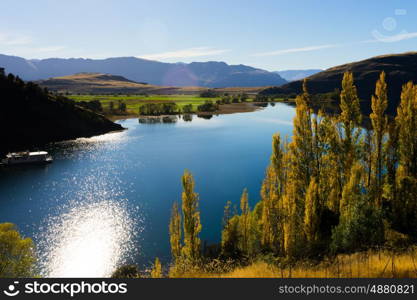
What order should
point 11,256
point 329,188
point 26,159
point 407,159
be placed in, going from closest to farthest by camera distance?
point 11,256, point 407,159, point 329,188, point 26,159

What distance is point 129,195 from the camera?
77062 millimetres

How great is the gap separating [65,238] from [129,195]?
74.6ft

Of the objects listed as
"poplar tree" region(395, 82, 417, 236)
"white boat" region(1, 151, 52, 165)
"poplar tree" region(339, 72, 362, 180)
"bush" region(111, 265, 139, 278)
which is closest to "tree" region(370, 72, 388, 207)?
"poplar tree" region(395, 82, 417, 236)

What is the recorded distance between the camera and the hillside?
445 ft

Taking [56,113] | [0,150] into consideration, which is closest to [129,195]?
[0,150]

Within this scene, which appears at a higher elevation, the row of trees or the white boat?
the row of trees

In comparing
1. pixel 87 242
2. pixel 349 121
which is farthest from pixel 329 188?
pixel 87 242

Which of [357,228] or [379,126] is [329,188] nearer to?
[379,126]

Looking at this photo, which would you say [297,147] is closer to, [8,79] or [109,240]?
[109,240]

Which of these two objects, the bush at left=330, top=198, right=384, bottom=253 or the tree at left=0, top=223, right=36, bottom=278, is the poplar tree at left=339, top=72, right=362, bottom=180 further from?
the tree at left=0, top=223, right=36, bottom=278

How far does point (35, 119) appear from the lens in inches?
5787

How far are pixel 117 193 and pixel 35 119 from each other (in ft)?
311

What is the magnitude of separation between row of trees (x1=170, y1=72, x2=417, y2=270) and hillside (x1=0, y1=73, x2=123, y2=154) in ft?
391

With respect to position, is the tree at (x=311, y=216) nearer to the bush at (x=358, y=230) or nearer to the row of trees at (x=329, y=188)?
the row of trees at (x=329, y=188)
